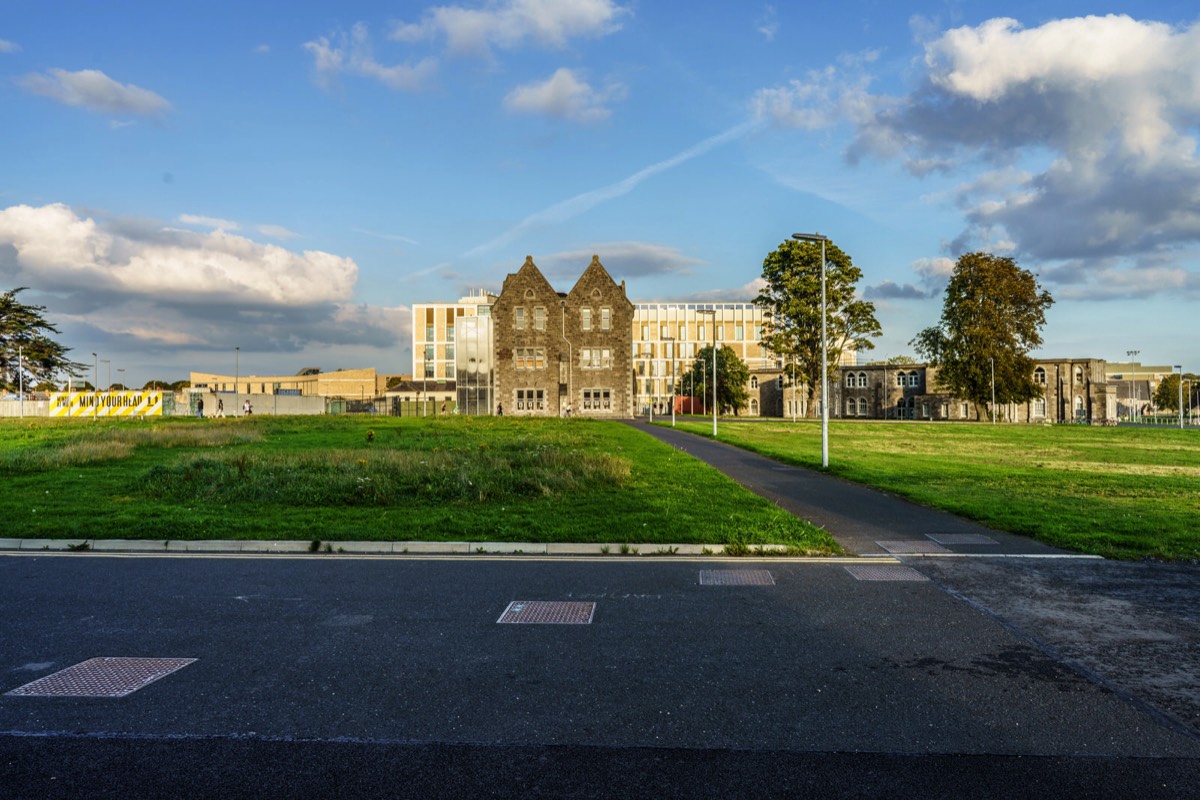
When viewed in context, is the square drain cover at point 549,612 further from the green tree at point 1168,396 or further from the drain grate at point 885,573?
the green tree at point 1168,396

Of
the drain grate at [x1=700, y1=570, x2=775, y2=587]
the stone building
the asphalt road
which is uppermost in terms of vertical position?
the stone building

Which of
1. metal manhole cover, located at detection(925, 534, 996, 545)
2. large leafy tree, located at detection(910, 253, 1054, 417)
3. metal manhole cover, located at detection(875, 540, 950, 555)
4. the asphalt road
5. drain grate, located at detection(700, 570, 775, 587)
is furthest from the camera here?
large leafy tree, located at detection(910, 253, 1054, 417)

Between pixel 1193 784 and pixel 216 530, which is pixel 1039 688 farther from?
pixel 216 530

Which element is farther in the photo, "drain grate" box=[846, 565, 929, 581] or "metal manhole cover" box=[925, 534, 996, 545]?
"metal manhole cover" box=[925, 534, 996, 545]

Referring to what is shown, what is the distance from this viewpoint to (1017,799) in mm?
3840

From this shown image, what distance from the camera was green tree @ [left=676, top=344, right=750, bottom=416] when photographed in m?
98.4

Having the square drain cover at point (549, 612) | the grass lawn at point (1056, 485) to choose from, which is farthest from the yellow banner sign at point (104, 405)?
the square drain cover at point (549, 612)

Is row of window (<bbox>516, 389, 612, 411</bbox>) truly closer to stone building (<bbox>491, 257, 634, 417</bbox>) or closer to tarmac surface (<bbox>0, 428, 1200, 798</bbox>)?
stone building (<bbox>491, 257, 634, 417</bbox>)

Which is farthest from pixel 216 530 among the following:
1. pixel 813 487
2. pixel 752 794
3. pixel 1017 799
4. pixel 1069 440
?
pixel 1069 440

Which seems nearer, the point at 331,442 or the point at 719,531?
the point at 719,531

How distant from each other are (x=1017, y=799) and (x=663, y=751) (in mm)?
1799

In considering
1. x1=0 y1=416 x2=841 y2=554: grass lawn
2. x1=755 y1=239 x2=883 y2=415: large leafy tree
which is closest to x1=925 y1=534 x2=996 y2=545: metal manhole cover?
x1=0 y1=416 x2=841 y2=554: grass lawn

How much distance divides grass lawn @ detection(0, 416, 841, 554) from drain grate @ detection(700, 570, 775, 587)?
156 centimetres

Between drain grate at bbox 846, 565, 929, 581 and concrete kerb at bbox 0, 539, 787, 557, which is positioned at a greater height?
concrete kerb at bbox 0, 539, 787, 557
